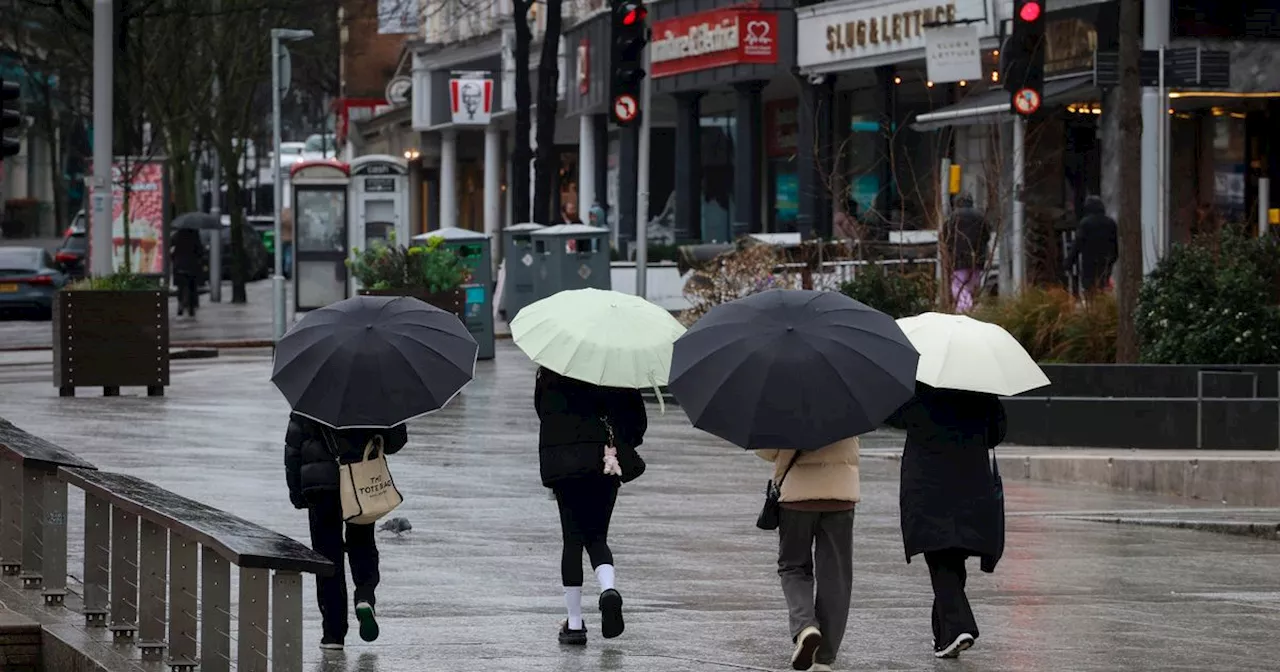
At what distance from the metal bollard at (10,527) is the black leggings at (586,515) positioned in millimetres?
2556

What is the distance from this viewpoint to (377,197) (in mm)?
35812

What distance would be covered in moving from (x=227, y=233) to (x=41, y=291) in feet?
60.0

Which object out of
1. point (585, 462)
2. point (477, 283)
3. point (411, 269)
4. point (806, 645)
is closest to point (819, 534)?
point (806, 645)

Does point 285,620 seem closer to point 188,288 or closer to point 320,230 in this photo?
point 320,230

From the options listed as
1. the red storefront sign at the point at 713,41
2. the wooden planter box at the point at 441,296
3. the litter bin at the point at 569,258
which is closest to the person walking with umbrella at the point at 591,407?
the wooden planter box at the point at 441,296

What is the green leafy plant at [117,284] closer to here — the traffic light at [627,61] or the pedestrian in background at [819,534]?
the traffic light at [627,61]

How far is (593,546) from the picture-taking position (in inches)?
389

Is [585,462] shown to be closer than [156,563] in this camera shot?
No

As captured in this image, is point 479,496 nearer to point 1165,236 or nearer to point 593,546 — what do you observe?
point 593,546

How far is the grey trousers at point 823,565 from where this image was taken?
29.6ft

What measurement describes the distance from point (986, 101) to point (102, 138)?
1091 centimetres

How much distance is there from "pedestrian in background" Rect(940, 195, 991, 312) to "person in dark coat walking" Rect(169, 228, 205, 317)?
67.2 feet

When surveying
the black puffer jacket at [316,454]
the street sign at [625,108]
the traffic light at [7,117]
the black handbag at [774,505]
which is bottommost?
the black handbag at [774,505]

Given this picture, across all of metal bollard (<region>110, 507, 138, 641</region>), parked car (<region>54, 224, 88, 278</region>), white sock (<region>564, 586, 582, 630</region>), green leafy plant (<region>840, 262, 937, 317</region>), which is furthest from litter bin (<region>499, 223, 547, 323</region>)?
metal bollard (<region>110, 507, 138, 641</region>)
